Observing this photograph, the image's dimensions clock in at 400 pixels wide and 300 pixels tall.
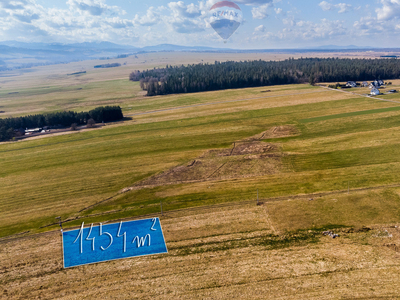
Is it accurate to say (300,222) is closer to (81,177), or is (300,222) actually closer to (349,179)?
(349,179)

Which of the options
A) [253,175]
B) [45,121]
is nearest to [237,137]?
[253,175]

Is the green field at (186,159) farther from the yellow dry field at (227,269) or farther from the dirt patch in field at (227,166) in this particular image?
the yellow dry field at (227,269)
